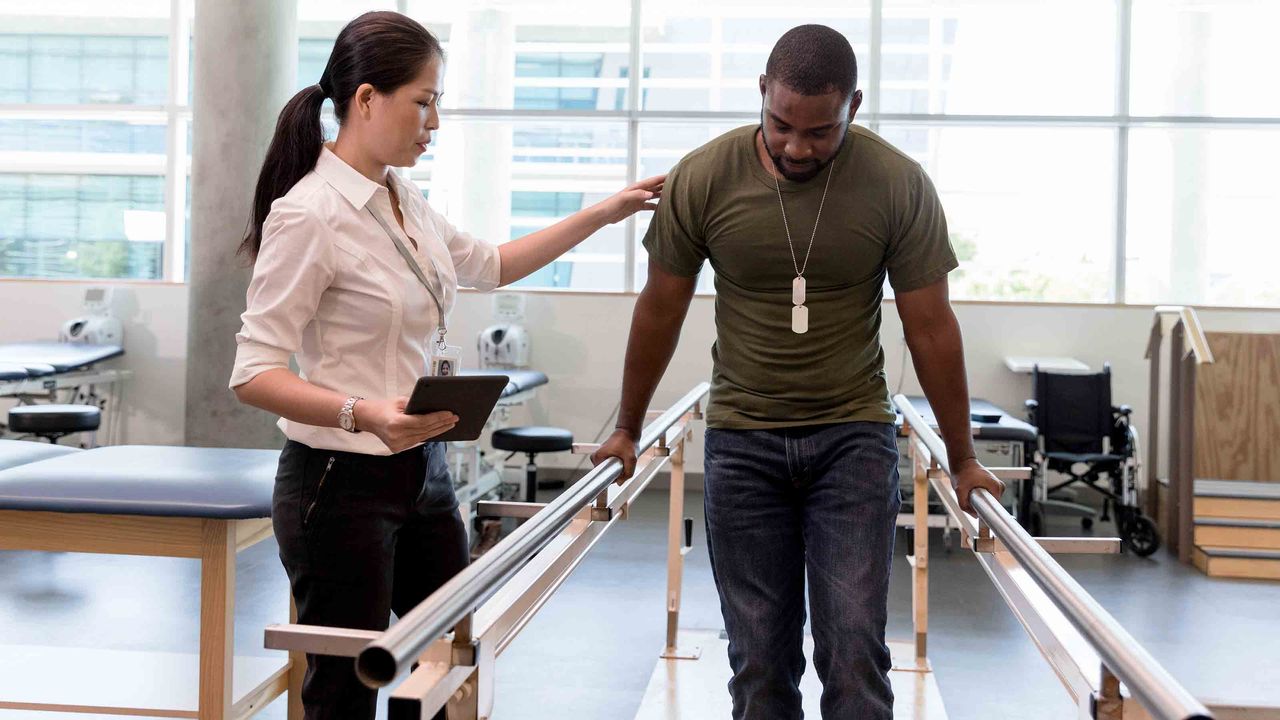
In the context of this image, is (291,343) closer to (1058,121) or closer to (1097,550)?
(1097,550)

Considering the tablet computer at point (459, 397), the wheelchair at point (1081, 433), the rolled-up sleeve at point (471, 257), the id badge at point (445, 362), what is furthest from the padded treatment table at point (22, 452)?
the wheelchair at point (1081, 433)

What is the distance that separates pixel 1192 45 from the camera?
738 cm

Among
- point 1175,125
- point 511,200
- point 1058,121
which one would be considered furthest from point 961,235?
point 511,200

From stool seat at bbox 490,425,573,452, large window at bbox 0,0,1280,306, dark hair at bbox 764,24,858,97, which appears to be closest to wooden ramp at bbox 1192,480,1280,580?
large window at bbox 0,0,1280,306

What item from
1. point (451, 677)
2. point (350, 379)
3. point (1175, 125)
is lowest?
point (451, 677)

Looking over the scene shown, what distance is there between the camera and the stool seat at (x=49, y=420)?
5.79m

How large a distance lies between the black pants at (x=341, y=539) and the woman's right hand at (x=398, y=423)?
0.13 m

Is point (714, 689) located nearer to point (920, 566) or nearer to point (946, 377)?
point (920, 566)

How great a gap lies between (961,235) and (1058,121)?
0.95 meters

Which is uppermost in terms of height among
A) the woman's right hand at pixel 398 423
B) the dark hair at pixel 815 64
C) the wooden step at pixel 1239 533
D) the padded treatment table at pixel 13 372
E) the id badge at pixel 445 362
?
the dark hair at pixel 815 64

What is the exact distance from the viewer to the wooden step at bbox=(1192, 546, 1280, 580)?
5.32m

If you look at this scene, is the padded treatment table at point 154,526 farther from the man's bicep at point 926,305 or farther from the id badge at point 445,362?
the man's bicep at point 926,305

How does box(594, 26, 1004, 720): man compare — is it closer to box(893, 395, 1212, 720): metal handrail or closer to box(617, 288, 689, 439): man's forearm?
box(617, 288, 689, 439): man's forearm

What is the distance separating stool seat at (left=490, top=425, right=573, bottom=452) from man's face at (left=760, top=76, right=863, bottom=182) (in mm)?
4198
